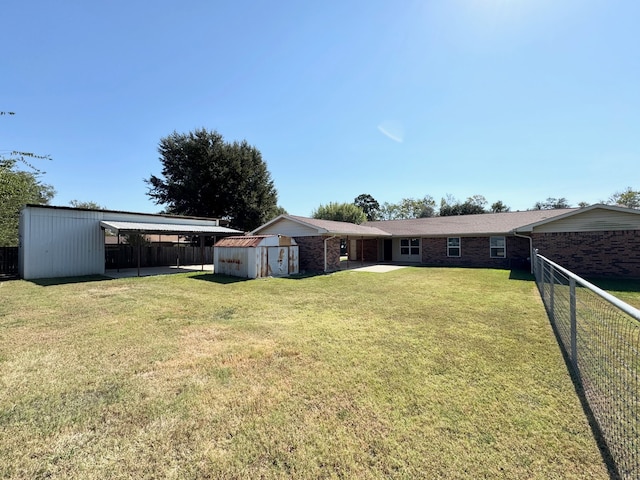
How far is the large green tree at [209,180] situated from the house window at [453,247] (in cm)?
1833

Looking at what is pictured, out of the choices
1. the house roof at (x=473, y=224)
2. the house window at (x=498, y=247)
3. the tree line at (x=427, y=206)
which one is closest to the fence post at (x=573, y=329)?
the house roof at (x=473, y=224)

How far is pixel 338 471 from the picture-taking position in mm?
2131

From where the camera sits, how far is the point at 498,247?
58.1 feet

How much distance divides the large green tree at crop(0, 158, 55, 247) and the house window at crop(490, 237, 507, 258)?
23789 millimetres

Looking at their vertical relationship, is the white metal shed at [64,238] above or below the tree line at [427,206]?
below

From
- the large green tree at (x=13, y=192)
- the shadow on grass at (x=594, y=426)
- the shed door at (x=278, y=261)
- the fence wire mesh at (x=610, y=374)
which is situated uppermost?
the large green tree at (x=13, y=192)

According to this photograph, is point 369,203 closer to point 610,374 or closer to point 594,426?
point 610,374

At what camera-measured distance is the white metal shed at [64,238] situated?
12.7 m

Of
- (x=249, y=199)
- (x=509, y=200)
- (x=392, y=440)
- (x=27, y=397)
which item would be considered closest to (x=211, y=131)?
(x=249, y=199)

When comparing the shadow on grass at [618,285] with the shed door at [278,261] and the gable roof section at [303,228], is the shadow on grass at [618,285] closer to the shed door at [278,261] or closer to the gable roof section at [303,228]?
the gable roof section at [303,228]

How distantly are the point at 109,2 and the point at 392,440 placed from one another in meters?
13.1

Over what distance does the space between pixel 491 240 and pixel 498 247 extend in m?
0.57

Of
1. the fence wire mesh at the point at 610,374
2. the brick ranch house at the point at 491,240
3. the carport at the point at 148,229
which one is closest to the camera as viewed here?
the fence wire mesh at the point at 610,374

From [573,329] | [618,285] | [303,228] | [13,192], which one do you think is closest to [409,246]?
[303,228]
